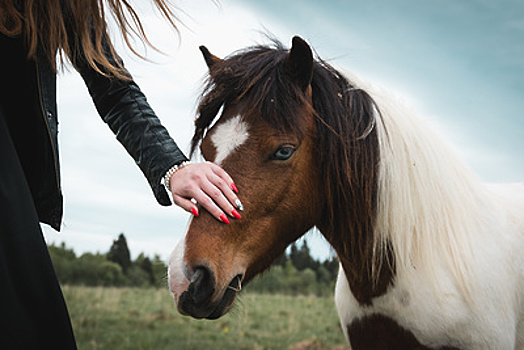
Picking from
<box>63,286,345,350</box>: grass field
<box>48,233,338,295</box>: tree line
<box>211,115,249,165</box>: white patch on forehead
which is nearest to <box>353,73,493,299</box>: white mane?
<box>211,115,249,165</box>: white patch on forehead

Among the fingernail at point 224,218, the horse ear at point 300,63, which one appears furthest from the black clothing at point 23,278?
the horse ear at point 300,63

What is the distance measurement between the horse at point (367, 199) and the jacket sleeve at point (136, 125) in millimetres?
419

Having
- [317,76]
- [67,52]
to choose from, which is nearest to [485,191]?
[317,76]

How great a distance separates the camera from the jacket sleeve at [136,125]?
4.95ft

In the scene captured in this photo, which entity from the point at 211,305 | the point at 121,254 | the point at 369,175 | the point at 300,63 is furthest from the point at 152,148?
the point at 121,254

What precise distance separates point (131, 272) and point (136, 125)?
14115 mm

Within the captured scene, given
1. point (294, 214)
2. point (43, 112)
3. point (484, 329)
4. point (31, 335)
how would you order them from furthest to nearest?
1. point (484, 329)
2. point (294, 214)
3. point (43, 112)
4. point (31, 335)

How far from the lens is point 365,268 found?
232 cm

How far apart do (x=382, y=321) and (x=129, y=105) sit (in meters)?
1.74

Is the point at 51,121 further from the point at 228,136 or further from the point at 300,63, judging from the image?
the point at 300,63

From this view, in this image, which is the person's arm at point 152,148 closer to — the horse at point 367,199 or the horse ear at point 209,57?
the horse at point 367,199

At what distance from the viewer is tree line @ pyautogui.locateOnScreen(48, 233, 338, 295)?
40.0 feet

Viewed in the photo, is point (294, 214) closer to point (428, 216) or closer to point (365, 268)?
point (365, 268)

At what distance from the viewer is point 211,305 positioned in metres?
1.70
